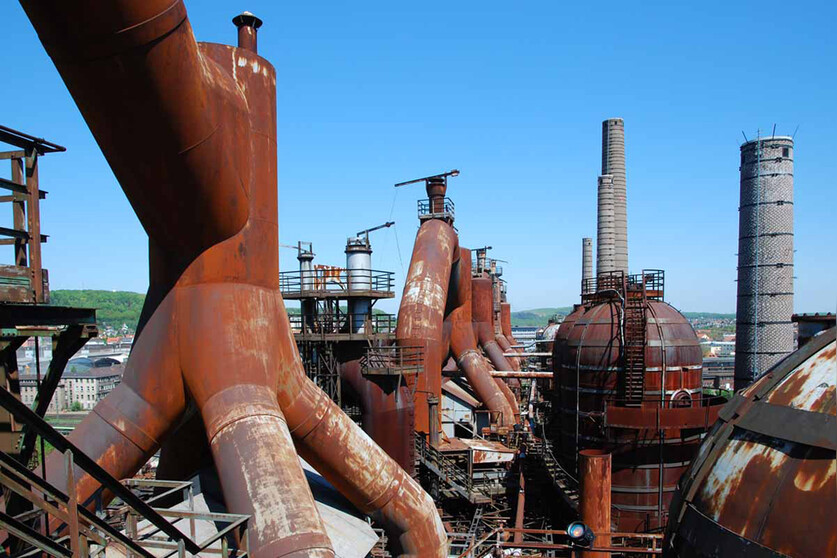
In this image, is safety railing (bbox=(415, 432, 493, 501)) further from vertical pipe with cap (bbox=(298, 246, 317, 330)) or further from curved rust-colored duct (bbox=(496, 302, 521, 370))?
curved rust-colored duct (bbox=(496, 302, 521, 370))

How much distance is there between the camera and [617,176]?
1437 inches

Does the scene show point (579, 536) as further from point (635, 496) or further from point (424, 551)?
point (635, 496)

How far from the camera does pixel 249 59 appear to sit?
361 inches

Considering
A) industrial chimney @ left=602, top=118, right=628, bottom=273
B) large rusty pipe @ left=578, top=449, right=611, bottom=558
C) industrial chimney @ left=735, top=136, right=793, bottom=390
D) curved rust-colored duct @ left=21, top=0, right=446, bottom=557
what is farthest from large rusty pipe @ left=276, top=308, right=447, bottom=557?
industrial chimney @ left=602, top=118, right=628, bottom=273

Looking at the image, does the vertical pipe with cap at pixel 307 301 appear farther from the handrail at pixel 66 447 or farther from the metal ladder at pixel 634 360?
the handrail at pixel 66 447

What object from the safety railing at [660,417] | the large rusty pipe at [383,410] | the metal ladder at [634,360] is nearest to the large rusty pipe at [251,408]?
the large rusty pipe at [383,410]

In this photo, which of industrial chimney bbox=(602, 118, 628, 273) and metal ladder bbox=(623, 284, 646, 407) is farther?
industrial chimney bbox=(602, 118, 628, 273)

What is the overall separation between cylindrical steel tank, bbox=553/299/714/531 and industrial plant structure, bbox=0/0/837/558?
0.06 metres

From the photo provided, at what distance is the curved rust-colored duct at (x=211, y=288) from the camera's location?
613 cm

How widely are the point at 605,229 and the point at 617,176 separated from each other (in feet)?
12.8

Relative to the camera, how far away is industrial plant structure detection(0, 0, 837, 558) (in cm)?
502

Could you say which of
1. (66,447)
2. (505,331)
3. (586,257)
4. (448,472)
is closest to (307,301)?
(448,472)

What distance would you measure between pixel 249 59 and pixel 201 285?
3.85 metres

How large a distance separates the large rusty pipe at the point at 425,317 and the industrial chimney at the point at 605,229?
672 inches
